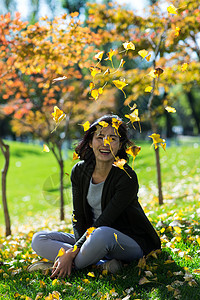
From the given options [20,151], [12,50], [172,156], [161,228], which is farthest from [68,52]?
[20,151]

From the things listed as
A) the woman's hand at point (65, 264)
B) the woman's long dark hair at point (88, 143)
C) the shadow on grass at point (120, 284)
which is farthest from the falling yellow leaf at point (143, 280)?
the woman's long dark hair at point (88, 143)

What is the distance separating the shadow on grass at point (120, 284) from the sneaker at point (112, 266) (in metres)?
0.04

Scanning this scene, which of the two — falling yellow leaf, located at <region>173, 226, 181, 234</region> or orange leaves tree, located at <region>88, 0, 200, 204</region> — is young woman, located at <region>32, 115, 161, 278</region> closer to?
falling yellow leaf, located at <region>173, 226, 181, 234</region>

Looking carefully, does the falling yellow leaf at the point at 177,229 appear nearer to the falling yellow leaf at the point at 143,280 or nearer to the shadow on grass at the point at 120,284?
the shadow on grass at the point at 120,284

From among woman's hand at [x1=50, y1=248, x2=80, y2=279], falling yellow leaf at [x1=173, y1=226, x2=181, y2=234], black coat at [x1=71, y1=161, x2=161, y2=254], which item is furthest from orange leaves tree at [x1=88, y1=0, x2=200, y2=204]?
woman's hand at [x1=50, y1=248, x2=80, y2=279]

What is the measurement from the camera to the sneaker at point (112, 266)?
2525 millimetres

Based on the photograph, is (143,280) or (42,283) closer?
(143,280)

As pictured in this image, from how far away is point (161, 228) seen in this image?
347 centimetres

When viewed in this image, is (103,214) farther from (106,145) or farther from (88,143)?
(88,143)

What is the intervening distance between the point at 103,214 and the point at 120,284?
515 mm

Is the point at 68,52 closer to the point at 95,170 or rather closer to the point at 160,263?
the point at 95,170

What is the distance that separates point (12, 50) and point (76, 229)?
345 centimetres

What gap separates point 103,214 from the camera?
2.55 m

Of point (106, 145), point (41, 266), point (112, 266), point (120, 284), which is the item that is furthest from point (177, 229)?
point (41, 266)
